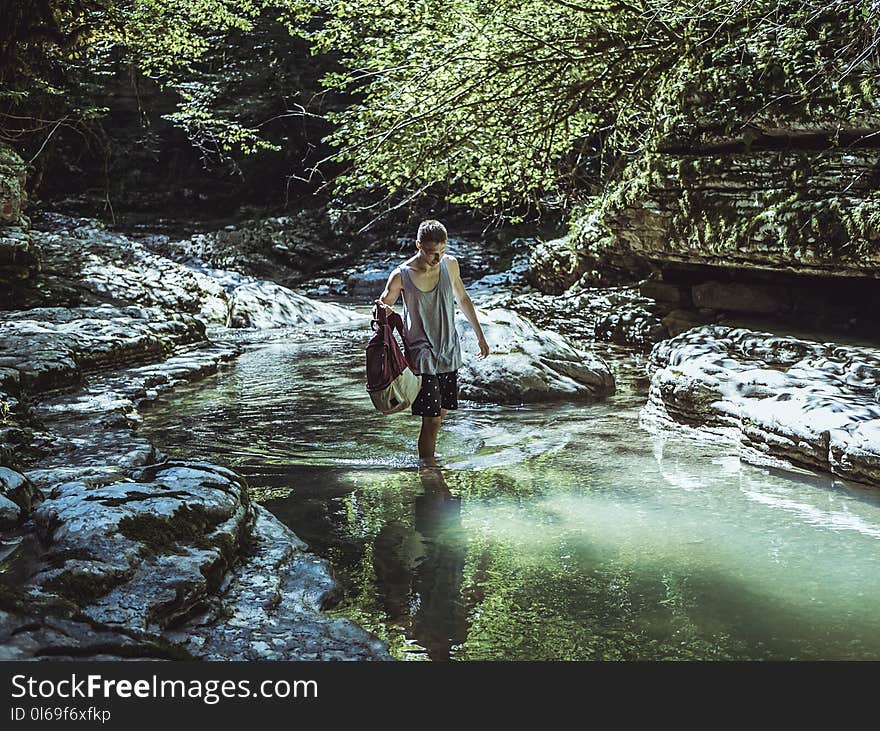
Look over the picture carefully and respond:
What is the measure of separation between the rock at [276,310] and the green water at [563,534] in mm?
7759

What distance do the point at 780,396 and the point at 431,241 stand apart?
295cm

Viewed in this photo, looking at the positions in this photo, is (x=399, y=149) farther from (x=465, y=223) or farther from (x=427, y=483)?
(x=465, y=223)

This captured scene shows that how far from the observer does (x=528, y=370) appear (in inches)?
352

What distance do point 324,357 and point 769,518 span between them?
7.98 meters

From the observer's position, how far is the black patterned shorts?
6.23 meters

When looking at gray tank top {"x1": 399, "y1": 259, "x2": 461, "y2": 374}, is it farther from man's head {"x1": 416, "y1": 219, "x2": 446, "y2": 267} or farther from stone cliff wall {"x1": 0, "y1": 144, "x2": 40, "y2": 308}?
stone cliff wall {"x1": 0, "y1": 144, "x2": 40, "y2": 308}

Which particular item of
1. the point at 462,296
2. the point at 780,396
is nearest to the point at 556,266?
the point at 780,396

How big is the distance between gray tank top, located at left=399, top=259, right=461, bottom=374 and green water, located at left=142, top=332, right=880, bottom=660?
0.76 metres

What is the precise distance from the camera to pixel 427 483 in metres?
5.68

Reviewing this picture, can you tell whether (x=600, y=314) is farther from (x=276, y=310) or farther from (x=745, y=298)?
(x=276, y=310)

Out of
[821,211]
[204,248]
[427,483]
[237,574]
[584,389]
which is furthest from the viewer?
[204,248]

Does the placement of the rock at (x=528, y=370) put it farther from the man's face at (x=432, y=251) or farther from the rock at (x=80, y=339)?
the rock at (x=80, y=339)

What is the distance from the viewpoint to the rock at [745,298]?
31.6ft

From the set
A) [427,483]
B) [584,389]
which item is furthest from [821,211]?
[427,483]
